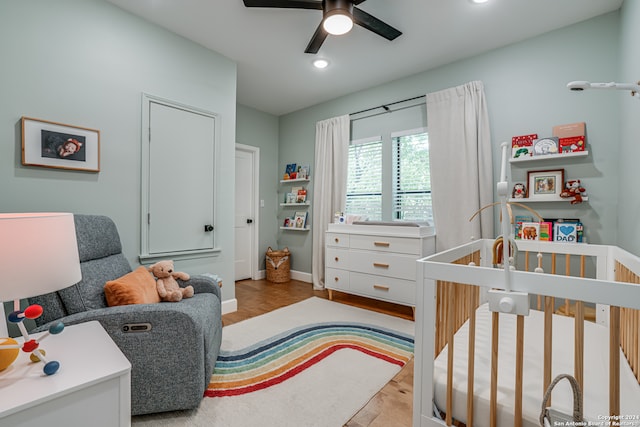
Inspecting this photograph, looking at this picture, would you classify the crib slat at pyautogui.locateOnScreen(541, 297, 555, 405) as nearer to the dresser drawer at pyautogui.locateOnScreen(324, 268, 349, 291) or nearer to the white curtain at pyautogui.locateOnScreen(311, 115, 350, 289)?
the dresser drawer at pyautogui.locateOnScreen(324, 268, 349, 291)

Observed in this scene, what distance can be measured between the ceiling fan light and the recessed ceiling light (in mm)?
1047

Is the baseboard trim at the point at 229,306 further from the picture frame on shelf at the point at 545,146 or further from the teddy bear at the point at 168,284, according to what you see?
the picture frame on shelf at the point at 545,146

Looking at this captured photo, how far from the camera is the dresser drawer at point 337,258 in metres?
3.26

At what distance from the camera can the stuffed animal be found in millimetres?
2276

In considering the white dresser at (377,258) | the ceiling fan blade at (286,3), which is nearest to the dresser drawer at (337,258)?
the white dresser at (377,258)

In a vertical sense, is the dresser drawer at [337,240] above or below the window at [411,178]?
below

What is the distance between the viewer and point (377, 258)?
3002 mm

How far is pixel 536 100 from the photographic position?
2518 mm

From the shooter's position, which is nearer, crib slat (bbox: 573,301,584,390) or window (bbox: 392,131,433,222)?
crib slat (bbox: 573,301,584,390)

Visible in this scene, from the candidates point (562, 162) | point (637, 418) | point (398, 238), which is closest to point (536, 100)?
point (562, 162)

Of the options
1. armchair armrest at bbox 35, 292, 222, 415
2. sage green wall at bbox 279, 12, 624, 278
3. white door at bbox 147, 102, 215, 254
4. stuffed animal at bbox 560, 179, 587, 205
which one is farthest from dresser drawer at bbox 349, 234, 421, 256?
armchair armrest at bbox 35, 292, 222, 415

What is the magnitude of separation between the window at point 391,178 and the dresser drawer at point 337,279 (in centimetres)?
83

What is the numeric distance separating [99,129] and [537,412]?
2.87 meters

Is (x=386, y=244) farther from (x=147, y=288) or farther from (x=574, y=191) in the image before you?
(x=147, y=288)
